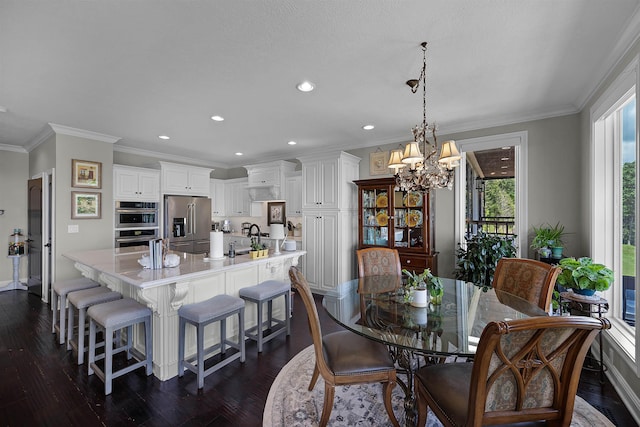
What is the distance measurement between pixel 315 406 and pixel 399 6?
8.95ft

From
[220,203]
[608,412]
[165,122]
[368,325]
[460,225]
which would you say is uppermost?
[165,122]

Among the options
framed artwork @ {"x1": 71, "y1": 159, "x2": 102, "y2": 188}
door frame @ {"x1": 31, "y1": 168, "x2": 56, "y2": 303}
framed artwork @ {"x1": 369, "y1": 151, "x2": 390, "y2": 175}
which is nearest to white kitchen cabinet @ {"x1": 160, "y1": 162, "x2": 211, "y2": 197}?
framed artwork @ {"x1": 71, "y1": 159, "x2": 102, "y2": 188}

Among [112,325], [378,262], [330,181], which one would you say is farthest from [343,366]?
[330,181]

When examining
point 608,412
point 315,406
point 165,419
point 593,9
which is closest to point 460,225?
point 608,412

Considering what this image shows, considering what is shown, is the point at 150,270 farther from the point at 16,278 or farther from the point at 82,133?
the point at 16,278

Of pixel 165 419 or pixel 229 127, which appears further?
pixel 229 127

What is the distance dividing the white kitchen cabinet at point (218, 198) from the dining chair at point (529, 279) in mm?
5844

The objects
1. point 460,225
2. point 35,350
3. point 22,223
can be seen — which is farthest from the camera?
point 22,223

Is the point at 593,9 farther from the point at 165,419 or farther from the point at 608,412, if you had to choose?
the point at 165,419

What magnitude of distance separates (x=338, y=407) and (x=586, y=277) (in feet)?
7.78

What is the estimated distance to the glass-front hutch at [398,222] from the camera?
4.06m

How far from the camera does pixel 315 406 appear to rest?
2.00 metres

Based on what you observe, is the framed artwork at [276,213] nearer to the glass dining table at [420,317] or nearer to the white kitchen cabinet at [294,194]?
the white kitchen cabinet at [294,194]

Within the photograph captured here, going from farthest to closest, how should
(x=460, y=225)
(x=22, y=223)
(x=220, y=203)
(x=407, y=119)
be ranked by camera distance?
(x=220, y=203) → (x=22, y=223) → (x=460, y=225) → (x=407, y=119)
